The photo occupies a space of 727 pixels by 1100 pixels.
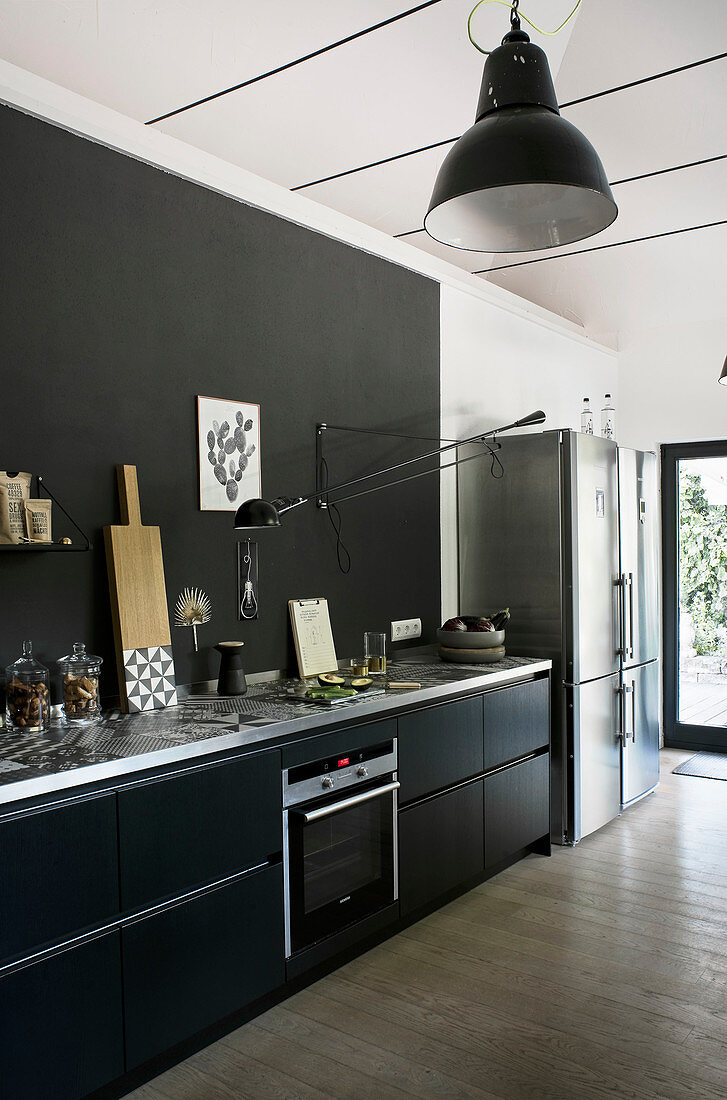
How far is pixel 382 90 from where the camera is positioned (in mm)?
3051

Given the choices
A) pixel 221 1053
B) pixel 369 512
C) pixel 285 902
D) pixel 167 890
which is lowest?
pixel 221 1053

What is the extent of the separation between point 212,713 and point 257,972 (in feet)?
2.47

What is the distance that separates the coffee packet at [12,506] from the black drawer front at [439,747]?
145 cm

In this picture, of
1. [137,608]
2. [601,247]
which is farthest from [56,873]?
[601,247]

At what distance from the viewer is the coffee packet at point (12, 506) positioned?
2.49 m

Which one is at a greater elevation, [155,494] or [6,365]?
[6,365]

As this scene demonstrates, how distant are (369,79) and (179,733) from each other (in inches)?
86.2

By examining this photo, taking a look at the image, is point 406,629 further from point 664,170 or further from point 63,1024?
point 63,1024

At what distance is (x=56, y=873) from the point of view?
206cm

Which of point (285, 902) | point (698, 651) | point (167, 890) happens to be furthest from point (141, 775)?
point (698, 651)

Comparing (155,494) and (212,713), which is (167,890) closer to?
(212,713)

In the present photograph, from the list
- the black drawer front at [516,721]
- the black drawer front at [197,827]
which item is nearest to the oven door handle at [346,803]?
the black drawer front at [197,827]

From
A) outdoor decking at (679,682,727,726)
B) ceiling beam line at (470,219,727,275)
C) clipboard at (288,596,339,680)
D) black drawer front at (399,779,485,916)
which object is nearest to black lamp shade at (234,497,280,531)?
clipboard at (288,596,339,680)

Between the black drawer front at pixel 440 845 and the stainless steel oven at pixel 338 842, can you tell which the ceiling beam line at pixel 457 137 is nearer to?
the stainless steel oven at pixel 338 842
